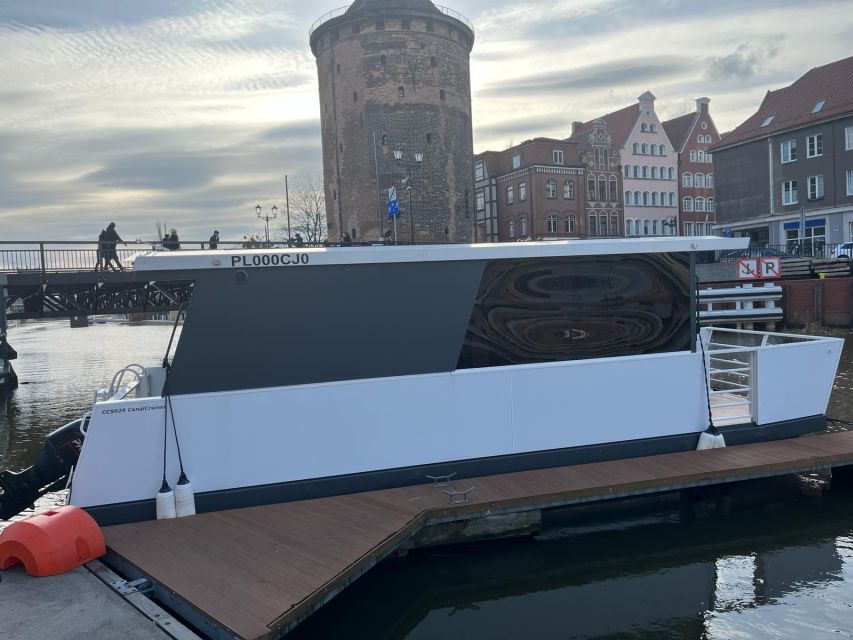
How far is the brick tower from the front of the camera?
155 ft

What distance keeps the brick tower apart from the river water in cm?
3894

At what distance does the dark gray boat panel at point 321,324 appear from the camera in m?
6.36

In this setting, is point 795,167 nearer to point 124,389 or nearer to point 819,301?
point 819,301

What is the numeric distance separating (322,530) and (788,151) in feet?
156

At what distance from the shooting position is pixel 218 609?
4668mm

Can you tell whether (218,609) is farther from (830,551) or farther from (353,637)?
(830,551)

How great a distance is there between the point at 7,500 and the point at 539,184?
2163 inches

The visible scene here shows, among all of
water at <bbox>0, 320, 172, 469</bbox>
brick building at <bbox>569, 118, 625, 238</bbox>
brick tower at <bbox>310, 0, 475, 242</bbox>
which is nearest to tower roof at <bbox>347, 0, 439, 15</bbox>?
brick tower at <bbox>310, 0, 475, 242</bbox>

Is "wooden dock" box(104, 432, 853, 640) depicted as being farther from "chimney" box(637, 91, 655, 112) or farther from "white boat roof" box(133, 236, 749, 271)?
"chimney" box(637, 91, 655, 112)

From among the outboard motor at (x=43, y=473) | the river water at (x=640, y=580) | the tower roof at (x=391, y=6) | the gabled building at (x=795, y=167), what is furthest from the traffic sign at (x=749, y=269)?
the outboard motor at (x=43, y=473)

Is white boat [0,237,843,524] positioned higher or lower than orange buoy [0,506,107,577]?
higher

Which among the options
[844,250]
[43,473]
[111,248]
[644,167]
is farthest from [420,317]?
[644,167]

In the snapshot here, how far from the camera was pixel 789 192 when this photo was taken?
4469 centimetres

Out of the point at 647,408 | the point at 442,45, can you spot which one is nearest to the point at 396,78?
the point at 442,45
